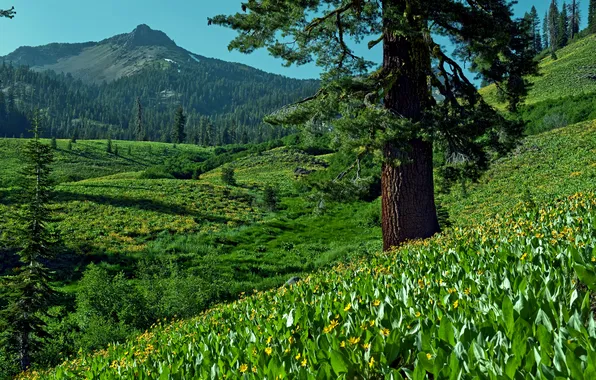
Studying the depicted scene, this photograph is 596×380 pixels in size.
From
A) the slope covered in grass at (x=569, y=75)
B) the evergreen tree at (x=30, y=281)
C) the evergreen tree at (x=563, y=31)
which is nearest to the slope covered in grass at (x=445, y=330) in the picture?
the evergreen tree at (x=30, y=281)

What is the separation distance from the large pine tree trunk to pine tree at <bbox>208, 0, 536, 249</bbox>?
0.02 m

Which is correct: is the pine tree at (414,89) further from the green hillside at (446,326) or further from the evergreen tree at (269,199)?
the evergreen tree at (269,199)

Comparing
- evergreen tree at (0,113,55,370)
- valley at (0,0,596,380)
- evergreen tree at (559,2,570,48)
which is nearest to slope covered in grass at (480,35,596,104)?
evergreen tree at (559,2,570,48)

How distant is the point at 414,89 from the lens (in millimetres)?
9656

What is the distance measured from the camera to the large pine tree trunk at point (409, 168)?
9.53 meters

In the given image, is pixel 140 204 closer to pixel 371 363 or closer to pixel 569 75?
pixel 371 363

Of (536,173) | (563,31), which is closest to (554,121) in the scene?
(536,173)

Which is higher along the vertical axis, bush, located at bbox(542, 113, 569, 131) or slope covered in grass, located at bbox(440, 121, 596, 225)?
bush, located at bbox(542, 113, 569, 131)

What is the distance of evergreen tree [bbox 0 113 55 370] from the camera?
18.2 meters

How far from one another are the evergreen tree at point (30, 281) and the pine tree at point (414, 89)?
51.9 feet

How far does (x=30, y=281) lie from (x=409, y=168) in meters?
19.1

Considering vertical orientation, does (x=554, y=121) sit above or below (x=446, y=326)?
above

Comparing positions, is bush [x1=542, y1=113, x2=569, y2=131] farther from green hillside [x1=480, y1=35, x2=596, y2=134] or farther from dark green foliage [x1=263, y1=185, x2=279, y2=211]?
dark green foliage [x1=263, y1=185, x2=279, y2=211]

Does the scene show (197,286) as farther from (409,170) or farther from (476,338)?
(476,338)
